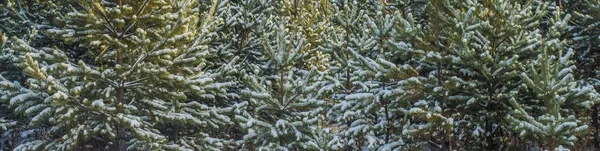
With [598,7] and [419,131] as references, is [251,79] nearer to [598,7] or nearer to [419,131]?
[419,131]

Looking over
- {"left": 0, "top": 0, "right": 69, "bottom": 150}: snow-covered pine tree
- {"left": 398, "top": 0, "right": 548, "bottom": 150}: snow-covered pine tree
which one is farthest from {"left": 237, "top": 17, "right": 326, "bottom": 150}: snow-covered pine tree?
{"left": 0, "top": 0, "right": 69, "bottom": 150}: snow-covered pine tree

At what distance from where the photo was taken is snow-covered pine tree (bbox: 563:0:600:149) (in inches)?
440

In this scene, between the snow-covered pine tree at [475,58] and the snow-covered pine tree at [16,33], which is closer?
the snow-covered pine tree at [475,58]

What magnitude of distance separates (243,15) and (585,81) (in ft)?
31.0

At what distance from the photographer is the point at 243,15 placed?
41.3 ft

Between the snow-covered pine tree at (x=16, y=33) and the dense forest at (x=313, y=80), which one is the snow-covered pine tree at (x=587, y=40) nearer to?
the dense forest at (x=313, y=80)

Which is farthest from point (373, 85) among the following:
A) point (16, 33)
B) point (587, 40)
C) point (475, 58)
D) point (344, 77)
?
point (16, 33)

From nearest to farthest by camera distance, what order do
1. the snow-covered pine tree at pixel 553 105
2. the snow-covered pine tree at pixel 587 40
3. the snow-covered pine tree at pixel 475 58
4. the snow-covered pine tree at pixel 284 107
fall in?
the snow-covered pine tree at pixel 553 105 < the snow-covered pine tree at pixel 475 58 < the snow-covered pine tree at pixel 284 107 < the snow-covered pine tree at pixel 587 40

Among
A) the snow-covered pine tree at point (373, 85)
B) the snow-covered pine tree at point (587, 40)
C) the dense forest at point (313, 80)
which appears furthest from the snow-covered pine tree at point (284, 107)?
the snow-covered pine tree at point (587, 40)

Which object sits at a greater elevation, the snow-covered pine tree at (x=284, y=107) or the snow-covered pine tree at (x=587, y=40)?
the snow-covered pine tree at (x=587, y=40)

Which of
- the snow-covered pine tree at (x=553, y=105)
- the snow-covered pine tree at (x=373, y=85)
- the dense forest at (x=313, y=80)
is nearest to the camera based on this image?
the snow-covered pine tree at (x=553, y=105)

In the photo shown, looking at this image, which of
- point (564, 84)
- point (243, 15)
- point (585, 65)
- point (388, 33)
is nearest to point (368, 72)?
point (388, 33)

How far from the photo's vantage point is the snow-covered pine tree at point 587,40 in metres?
11.2

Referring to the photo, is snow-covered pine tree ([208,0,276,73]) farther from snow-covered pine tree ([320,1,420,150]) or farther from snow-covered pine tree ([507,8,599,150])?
snow-covered pine tree ([507,8,599,150])
